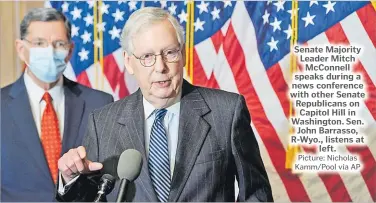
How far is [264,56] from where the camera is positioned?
2662 millimetres

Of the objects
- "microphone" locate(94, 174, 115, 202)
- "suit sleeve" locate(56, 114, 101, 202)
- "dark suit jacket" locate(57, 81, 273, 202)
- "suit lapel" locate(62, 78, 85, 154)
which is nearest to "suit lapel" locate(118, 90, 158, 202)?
"dark suit jacket" locate(57, 81, 273, 202)

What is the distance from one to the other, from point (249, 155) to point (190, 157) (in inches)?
7.5

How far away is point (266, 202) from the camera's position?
1.89m

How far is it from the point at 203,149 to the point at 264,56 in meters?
0.84

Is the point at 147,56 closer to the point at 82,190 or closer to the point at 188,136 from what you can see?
the point at 188,136

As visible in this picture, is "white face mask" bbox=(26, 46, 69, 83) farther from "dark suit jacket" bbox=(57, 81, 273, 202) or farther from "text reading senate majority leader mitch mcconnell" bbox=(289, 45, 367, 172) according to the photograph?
"text reading senate majority leader mitch mcconnell" bbox=(289, 45, 367, 172)

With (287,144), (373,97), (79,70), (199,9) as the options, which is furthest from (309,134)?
(79,70)

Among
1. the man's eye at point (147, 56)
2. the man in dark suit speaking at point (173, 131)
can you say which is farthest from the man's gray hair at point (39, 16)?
the man's eye at point (147, 56)

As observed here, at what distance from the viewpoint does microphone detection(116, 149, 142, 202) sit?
1416 mm

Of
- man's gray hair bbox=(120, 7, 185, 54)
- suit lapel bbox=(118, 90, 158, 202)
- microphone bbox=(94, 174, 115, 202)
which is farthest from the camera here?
suit lapel bbox=(118, 90, 158, 202)

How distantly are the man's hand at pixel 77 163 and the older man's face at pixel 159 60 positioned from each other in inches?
17.3

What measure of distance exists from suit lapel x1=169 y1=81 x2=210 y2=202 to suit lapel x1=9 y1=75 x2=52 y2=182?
903 mm

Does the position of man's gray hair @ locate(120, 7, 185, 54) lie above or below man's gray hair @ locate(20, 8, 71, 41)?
above

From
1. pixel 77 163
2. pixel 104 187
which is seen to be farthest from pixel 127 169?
pixel 77 163
